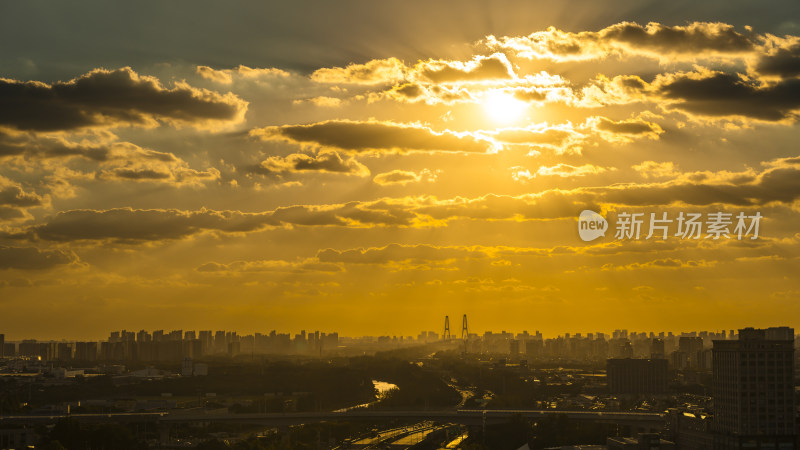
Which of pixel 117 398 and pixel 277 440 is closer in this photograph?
pixel 277 440

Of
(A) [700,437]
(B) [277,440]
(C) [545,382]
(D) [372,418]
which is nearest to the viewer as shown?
(A) [700,437]

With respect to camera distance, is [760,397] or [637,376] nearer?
[760,397]

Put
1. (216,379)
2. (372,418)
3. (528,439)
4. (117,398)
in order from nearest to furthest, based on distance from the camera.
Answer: (528,439) < (372,418) < (117,398) < (216,379)

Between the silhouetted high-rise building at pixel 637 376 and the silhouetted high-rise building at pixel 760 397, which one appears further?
the silhouetted high-rise building at pixel 637 376

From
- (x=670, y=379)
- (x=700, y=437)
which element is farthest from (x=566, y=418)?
(x=670, y=379)

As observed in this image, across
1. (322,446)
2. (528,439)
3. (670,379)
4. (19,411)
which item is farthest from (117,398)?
(670,379)

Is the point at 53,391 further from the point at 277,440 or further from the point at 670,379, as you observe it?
the point at 670,379

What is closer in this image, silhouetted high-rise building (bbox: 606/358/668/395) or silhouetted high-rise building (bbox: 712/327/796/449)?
silhouetted high-rise building (bbox: 712/327/796/449)

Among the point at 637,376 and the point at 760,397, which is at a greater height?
the point at 760,397
